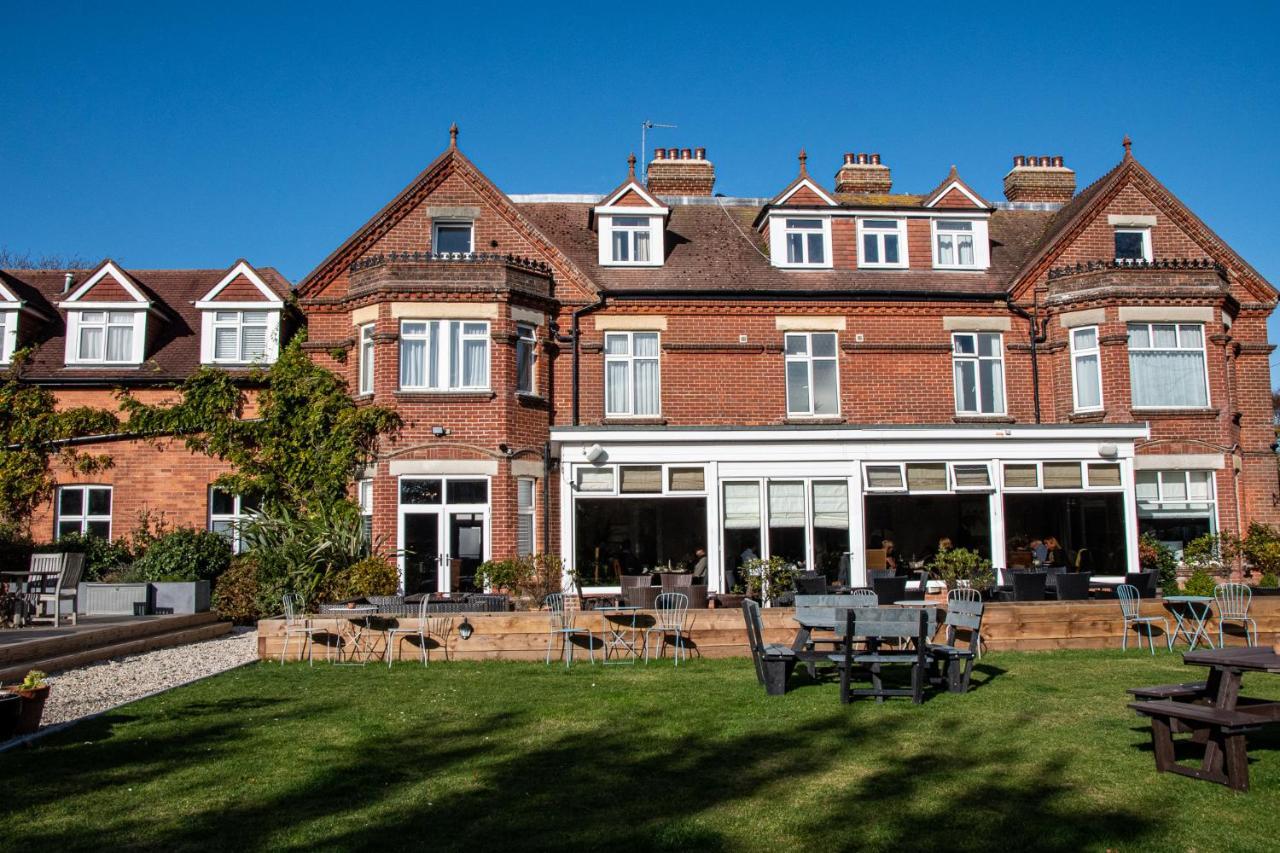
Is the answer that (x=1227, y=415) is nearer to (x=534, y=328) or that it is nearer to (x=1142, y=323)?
(x=1142, y=323)

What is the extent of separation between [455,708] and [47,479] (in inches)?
609

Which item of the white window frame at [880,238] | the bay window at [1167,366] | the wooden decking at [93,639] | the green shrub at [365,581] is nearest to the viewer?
the wooden decking at [93,639]

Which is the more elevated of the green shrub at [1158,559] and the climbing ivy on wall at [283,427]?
the climbing ivy on wall at [283,427]

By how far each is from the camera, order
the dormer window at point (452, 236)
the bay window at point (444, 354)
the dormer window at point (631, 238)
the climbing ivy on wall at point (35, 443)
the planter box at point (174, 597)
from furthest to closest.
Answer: the dormer window at point (631, 238)
the dormer window at point (452, 236)
the climbing ivy on wall at point (35, 443)
the bay window at point (444, 354)
the planter box at point (174, 597)

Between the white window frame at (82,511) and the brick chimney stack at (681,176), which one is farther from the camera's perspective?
the brick chimney stack at (681,176)

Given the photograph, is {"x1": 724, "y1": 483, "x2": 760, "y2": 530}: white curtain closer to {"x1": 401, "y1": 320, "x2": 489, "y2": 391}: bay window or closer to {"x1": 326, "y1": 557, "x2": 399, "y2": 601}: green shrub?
{"x1": 401, "y1": 320, "x2": 489, "y2": 391}: bay window

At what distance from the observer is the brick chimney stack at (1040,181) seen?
1070 inches

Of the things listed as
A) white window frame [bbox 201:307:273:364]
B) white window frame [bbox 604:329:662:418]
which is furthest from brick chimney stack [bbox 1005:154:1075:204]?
white window frame [bbox 201:307:273:364]

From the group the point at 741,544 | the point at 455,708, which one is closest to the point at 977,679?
the point at 455,708

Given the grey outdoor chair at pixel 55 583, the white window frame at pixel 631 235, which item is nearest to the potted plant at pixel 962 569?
the white window frame at pixel 631 235

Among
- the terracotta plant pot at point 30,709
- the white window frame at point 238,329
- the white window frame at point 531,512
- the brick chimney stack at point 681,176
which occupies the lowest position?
the terracotta plant pot at point 30,709

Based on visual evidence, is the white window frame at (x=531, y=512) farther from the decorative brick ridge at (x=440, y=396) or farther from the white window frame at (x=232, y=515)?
the white window frame at (x=232, y=515)

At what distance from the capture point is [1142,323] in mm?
21766

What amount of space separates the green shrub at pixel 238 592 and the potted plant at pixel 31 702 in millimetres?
9386
